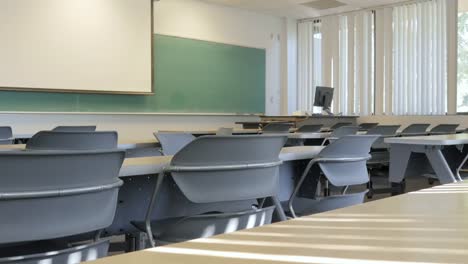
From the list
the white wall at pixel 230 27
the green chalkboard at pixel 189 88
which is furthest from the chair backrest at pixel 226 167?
the white wall at pixel 230 27

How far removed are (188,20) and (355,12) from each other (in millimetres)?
3500

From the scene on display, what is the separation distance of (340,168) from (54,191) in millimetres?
1439

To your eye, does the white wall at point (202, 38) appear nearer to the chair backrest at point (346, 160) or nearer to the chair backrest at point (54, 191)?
the chair backrest at point (346, 160)

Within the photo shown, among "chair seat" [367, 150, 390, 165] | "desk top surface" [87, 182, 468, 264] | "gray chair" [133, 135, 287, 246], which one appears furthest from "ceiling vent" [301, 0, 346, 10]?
"desk top surface" [87, 182, 468, 264]

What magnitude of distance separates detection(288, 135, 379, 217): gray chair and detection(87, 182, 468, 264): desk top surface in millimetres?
1391

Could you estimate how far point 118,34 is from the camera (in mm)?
7586

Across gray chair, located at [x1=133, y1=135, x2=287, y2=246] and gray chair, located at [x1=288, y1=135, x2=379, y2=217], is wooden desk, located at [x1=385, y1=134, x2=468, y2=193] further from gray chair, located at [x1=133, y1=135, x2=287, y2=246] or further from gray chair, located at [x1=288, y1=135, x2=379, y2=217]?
gray chair, located at [x1=133, y1=135, x2=287, y2=246]

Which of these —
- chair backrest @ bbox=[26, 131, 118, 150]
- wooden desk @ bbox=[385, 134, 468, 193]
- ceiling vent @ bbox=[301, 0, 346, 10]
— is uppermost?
ceiling vent @ bbox=[301, 0, 346, 10]

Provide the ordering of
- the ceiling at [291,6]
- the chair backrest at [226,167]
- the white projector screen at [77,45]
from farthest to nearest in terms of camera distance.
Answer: the ceiling at [291,6] < the white projector screen at [77,45] < the chair backrest at [226,167]

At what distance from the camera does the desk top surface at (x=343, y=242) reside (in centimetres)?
50

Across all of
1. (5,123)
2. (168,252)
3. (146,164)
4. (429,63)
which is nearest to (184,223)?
(146,164)

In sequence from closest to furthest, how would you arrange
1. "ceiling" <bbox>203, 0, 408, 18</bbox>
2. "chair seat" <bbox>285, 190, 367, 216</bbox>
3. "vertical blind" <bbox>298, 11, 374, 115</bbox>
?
"chair seat" <bbox>285, 190, 367, 216</bbox> < "ceiling" <bbox>203, 0, 408, 18</bbox> < "vertical blind" <bbox>298, 11, 374, 115</bbox>

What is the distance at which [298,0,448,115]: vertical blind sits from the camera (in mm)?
8828

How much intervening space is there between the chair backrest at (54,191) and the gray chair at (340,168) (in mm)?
1114
